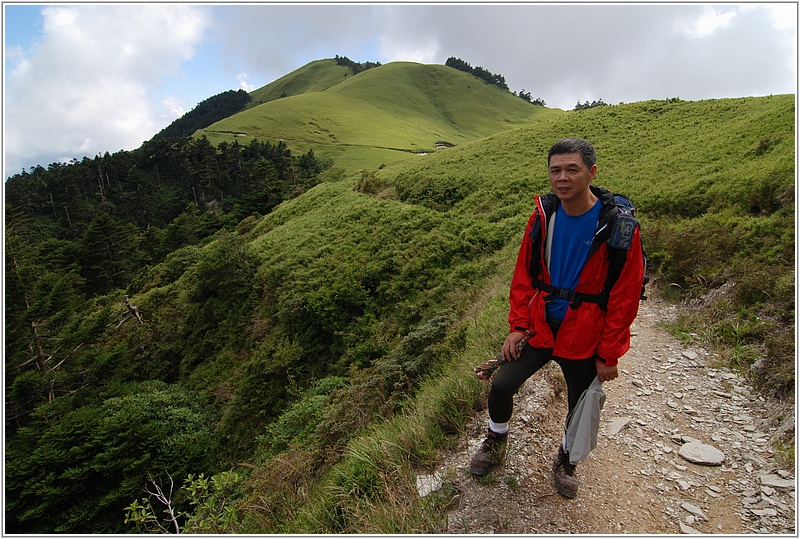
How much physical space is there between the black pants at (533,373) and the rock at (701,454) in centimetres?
140

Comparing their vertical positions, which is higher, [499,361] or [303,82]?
[303,82]

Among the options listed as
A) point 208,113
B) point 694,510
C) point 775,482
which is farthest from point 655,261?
point 208,113

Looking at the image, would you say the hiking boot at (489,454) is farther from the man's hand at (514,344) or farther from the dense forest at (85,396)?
the dense forest at (85,396)

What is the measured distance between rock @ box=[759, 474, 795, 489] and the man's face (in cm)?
277

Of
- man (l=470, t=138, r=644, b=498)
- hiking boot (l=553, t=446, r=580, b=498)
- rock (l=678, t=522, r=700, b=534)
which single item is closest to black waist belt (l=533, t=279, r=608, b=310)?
man (l=470, t=138, r=644, b=498)

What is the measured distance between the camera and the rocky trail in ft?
9.48

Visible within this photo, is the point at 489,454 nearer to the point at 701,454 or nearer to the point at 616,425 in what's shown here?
the point at 616,425

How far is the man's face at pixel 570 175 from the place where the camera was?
2.61m

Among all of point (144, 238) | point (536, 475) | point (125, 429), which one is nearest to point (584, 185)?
point (536, 475)

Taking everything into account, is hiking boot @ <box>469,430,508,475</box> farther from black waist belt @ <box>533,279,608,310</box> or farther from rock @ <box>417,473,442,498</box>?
black waist belt @ <box>533,279,608,310</box>

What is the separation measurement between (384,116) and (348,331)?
330ft

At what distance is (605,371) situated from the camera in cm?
268

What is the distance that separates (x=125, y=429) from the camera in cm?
1294

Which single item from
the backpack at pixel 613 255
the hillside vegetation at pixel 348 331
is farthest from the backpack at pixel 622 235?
the hillside vegetation at pixel 348 331
